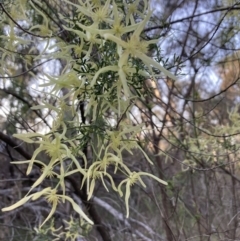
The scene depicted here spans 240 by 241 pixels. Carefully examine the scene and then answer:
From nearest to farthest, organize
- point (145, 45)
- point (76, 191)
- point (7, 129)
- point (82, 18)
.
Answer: point (145, 45) < point (82, 18) < point (76, 191) < point (7, 129)

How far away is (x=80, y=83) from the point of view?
2.23 ft

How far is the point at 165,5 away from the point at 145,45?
148 cm

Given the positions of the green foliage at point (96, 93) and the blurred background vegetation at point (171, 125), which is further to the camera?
the blurred background vegetation at point (171, 125)

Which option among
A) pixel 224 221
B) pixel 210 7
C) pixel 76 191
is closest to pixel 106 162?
pixel 76 191

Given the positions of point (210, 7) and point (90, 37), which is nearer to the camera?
point (90, 37)

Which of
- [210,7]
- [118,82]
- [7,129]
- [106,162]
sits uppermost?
[210,7]

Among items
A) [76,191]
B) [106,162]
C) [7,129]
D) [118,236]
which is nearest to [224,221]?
[118,236]

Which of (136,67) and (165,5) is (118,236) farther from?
(136,67)

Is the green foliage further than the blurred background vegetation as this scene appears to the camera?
No

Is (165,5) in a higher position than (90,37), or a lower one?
higher

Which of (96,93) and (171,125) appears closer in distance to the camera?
(96,93)

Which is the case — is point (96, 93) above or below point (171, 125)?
below

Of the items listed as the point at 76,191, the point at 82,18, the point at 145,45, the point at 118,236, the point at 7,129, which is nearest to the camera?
the point at 145,45

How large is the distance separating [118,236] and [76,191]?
0.97ft
